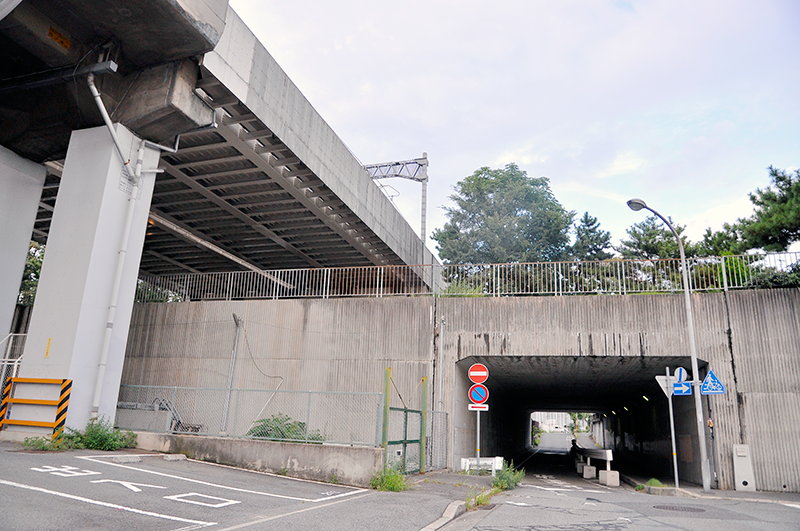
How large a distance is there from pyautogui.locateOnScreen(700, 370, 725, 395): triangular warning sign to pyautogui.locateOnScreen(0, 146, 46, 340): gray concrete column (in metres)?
19.4

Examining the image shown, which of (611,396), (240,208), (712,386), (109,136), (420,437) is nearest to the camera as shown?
(109,136)

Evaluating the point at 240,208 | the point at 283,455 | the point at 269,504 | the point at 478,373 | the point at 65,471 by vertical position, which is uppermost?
the point at 240,208

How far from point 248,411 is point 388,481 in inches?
351

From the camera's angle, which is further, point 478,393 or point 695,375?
point 695,375

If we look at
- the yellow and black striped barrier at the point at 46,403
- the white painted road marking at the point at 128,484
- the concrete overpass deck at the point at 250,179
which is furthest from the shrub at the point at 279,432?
the concrete overpass deck at the point at 250,179

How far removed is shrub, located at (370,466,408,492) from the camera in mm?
11195

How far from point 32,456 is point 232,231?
15.5m

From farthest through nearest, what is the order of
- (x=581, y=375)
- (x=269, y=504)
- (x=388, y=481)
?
(x=581, y=375), (x=388, y=481), (x=269, y=504)

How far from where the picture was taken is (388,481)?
11.3 meters

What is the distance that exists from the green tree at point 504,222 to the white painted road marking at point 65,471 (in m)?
34.6

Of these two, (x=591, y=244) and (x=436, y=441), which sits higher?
(x=591, y=244)

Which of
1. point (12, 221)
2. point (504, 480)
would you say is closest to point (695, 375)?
point (504, 480)

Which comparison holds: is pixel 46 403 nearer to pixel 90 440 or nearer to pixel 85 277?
pixel 90 440

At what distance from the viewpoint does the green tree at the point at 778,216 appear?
19078 millimetres
